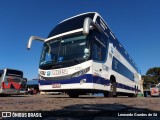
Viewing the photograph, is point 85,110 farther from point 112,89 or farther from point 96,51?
point 112,89

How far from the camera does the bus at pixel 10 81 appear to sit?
61.0ft

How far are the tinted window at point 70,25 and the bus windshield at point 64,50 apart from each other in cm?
46

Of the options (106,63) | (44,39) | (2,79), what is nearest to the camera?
(106,63)

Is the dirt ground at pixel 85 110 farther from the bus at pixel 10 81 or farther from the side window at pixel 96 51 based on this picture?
the bus at pixel 10 81

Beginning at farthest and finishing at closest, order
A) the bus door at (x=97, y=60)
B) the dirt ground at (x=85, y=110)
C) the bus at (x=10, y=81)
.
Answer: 1. the bus at (x=10, y=81)
2. the bus door at (x=97, y=60)
3. the dirt ground at (x=85, y=110)

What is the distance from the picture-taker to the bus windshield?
901 centimetres

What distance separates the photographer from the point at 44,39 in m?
10.9

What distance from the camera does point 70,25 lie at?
10047mm

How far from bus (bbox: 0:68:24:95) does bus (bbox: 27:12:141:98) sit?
924cm

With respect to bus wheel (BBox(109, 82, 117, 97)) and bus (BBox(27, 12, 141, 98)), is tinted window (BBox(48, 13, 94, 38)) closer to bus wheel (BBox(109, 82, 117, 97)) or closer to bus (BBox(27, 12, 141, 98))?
bus (BBox(27, 12, 141, 98))

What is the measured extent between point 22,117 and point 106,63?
7.40 meters

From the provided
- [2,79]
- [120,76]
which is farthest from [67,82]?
[2,79]

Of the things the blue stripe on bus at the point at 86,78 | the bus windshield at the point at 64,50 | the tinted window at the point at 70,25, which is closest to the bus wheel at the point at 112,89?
the blue stripe on bus at the point at 86,78

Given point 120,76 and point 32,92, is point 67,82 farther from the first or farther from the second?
point 32,92
